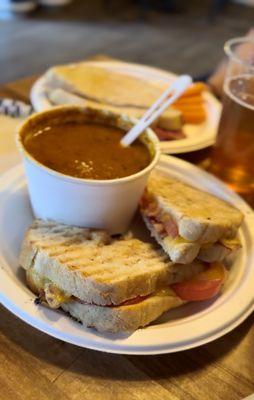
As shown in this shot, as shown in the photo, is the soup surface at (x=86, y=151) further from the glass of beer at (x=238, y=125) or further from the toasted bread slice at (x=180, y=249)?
the glass of beer at (x=238, y=125)

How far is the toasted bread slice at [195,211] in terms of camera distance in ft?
3.30

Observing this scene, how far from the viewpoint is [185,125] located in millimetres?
1753

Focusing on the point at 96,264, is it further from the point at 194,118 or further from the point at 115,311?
the point at 194,118

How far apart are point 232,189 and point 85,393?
790mm

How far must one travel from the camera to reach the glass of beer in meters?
1.32

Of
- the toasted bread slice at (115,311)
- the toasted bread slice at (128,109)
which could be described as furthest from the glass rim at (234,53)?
the toasted bread slice at (115,311)

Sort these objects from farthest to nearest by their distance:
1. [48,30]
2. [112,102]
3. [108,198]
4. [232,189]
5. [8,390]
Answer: [48,30] < [112,102] < [232,189] < [108,198] < [8,390]

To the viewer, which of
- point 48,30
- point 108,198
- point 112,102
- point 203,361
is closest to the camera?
point 203,361

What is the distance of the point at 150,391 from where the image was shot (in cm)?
85

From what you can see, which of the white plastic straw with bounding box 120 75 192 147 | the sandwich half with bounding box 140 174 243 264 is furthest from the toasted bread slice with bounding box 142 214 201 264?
the white plastic straw with bounding box 120 75 192 147

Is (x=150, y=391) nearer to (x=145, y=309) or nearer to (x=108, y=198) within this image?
(x=145, y=309)

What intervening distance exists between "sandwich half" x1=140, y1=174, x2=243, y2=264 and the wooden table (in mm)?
205

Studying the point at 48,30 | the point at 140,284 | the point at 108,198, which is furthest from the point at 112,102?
the point at 48,30

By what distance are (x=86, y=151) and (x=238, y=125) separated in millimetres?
470
